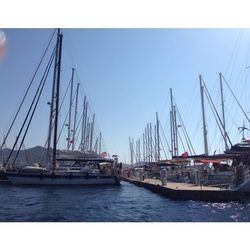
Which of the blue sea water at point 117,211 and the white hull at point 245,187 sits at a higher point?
the white hull at point 245,187

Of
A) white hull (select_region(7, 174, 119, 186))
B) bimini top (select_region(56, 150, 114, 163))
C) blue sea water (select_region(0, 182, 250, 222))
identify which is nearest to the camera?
blue sea water (select_region(0, 182, 250, 222))

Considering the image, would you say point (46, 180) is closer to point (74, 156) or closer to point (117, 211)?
point (74, 156)

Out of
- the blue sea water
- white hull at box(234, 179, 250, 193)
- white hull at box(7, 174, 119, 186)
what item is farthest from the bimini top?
white hull at box(234, 179, 250, 193)

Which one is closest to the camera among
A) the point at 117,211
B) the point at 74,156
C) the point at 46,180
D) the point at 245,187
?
the point at 117,211

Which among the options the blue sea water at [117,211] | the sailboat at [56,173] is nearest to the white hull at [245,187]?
the blue sea water at [117,211]

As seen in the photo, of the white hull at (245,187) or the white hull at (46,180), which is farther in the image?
the white hull at (46,180)

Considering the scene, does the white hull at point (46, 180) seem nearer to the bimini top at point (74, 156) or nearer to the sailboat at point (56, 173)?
the sailboat at point (56, 173)

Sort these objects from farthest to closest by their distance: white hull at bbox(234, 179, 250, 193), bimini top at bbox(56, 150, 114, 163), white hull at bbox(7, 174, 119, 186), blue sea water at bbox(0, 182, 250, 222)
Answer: bimini top at bbox(56, 150, 114, 163)
white hull at bbox(7, 174, 119, 186)
white hull at bbox(234, 179, 250, 193)
blue sea water at bbox(0, 182, 250, 222)

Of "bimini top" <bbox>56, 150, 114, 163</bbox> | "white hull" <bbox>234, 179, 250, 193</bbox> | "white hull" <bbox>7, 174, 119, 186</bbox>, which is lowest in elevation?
"white hull" <bbox>234, 179, 250, 193</bbox>

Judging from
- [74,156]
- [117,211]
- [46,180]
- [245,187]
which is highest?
[74,156]

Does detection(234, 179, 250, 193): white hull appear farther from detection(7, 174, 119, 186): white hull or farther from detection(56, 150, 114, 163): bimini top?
detection(56, 150, 114, 163): bimini top

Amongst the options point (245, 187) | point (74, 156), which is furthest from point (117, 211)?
point (74, 156)

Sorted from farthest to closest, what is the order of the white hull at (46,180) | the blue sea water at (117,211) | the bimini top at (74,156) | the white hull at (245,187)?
the bimini top at (74,156) < the white hull at (46,180) < the white hull at (245,187) < the blue sea water at (117,211)
